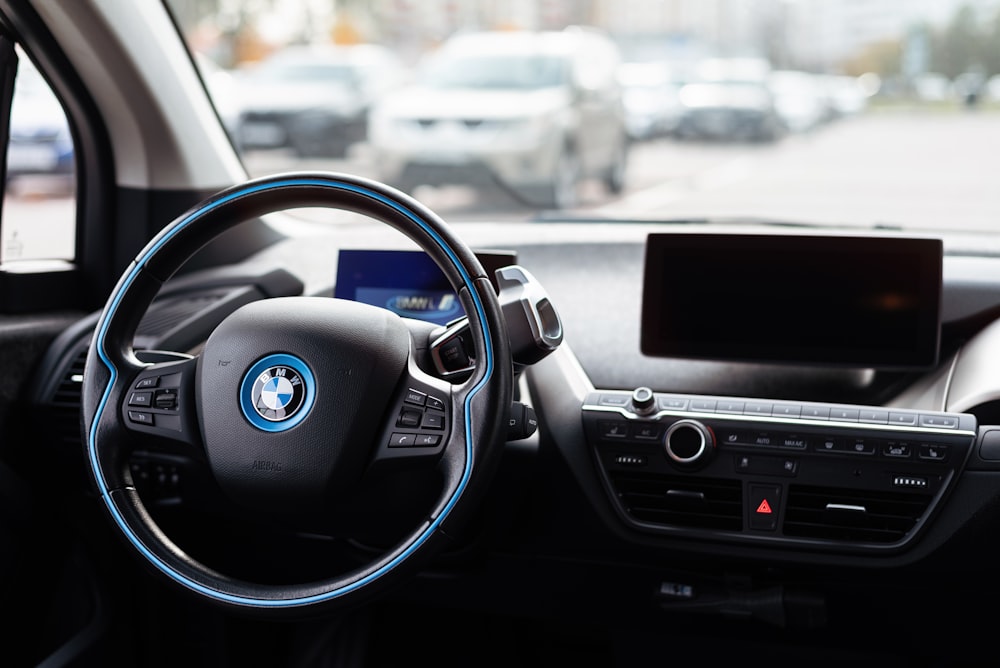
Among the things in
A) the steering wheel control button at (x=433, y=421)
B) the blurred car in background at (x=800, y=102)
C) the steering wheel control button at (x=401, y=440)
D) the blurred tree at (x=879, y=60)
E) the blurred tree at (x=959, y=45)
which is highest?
the blurred car in background at (x=800, y=102)

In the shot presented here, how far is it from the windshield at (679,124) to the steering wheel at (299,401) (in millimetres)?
262

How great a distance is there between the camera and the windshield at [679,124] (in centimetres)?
320

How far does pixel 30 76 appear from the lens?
8.66ft

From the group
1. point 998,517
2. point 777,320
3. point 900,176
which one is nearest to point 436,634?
point 777,320

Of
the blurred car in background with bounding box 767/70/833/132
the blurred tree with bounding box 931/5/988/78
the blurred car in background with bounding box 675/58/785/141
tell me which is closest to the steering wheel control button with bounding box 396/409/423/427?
the blurred tree with bounding box 931/5/988/78

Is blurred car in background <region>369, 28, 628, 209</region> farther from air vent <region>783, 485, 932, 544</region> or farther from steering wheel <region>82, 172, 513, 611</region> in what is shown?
steering wheel <region>82, 172, 513, 611</region>

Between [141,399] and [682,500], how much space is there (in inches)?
41.4

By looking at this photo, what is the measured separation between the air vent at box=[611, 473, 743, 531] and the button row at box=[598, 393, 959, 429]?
0.14m

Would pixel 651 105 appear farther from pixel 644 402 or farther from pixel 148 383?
pixel 148 383

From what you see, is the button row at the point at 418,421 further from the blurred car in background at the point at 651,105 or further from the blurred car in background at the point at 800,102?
the blurred car in background at the point at 800,102

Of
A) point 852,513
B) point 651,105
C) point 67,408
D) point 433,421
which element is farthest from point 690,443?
point 651,105

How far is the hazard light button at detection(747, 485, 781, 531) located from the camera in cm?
215

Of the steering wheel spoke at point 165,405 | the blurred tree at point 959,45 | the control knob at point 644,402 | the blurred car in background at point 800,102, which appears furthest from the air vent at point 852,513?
the blurred car in background at point 800,102

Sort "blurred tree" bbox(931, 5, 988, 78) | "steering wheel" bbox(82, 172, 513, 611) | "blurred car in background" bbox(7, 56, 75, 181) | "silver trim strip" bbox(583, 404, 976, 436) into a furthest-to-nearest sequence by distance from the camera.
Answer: "blurred tree" bbox(931, 5, 988, 78), "blurred car in background" bbox(7, 56, 75, 181), "silver trim strip" bbox(583, 404, 976, 436), "steering wheel" bbox(82, 172, 513, 611)
